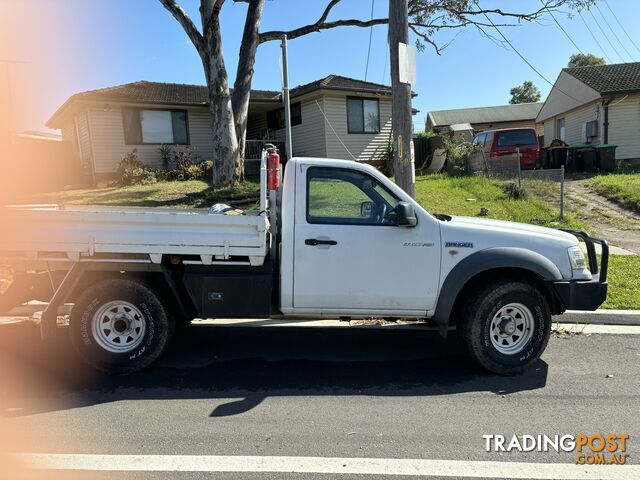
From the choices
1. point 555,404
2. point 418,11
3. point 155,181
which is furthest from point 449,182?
point 555,404

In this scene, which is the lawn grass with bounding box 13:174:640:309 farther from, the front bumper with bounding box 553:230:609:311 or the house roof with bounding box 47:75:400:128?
the house roof with bounding box 47:75:400:128

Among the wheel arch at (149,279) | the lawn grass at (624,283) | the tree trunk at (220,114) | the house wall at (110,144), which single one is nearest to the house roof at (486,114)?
the house wall at (110,144)

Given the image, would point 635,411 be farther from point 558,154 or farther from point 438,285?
point 558,154

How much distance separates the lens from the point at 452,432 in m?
3.51

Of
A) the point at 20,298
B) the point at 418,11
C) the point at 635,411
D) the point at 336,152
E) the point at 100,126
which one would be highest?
the point at 418,11

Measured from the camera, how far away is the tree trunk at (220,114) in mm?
13797

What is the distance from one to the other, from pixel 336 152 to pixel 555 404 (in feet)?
57.3

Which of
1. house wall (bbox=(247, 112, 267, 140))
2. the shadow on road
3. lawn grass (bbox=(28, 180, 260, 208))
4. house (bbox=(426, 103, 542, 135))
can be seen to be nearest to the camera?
the shadow on road

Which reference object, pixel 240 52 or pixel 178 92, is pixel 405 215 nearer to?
pixel 240 52

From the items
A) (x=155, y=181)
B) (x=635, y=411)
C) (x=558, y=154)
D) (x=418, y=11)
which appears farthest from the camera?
(x=558, y=154)

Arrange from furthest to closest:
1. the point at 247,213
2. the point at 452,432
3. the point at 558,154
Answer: the point at 558,154
the point at 247,213
the point at 452,432

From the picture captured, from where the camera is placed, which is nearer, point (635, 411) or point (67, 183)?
point (635, 411)

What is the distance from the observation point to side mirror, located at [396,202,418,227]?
14.1 feet

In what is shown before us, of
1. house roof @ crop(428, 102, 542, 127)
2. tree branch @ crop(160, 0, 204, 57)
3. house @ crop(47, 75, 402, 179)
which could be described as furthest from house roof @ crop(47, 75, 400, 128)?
house roof @ crop(428, 102, 542, 127)
